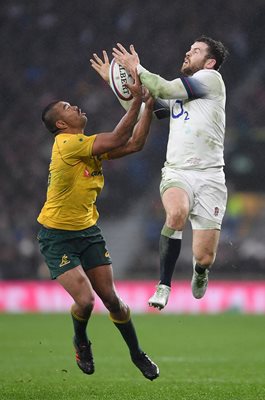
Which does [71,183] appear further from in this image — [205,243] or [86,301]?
[205,243]

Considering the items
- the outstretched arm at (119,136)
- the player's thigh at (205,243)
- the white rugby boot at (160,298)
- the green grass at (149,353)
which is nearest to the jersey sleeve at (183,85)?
the outstretched arm at (119,136)

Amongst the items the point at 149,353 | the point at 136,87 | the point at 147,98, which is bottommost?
the point at 149,353

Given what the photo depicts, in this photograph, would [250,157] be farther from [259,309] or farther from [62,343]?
[62,343]

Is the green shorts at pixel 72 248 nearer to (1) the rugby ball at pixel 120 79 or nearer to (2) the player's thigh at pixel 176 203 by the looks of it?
(2) the player's thigh at pixel 176 203

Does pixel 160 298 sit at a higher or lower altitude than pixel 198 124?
lower

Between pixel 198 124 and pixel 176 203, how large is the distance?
703 millimetres

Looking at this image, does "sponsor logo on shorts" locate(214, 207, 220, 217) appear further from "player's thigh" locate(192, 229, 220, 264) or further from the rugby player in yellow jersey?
the rugby player in yellow jersey

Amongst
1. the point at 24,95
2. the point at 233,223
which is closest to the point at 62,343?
the point at 233,223

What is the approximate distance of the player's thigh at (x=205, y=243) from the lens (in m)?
8.33

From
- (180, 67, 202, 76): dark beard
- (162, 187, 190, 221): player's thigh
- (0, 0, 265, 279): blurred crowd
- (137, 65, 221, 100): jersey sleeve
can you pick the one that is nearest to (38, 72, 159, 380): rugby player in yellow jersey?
(137, 65, 221, 100): jersey sleeve

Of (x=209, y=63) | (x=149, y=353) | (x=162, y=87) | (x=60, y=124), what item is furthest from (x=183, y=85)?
(x=149, y=353)

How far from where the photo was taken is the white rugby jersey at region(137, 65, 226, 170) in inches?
320

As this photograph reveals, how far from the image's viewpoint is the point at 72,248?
27.7 feet

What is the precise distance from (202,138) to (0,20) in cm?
1480
